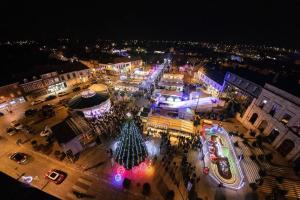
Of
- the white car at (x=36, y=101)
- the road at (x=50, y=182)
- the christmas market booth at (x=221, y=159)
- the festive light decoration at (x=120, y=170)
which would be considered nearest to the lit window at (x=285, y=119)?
the christmas market booth at (x=221, y=159)

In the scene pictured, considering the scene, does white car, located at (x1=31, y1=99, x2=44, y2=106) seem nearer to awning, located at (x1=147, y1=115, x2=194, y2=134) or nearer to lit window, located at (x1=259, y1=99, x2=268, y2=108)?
awning, located at (x1=147, y1=115, x2=194, y2=134)

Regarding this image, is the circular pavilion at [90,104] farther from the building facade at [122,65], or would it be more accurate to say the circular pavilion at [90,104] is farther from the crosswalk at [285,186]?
the crosswalk at [285,186]

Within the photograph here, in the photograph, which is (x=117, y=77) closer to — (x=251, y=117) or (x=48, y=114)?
(x=48, y=114)

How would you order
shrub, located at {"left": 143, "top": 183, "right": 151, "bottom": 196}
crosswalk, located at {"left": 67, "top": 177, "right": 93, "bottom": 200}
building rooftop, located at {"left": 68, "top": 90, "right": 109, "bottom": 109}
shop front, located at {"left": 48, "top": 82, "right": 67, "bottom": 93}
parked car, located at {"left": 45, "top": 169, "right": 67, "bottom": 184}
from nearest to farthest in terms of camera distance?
crosswalk, located at {"left": 67, "top": 177, "right": 93, "bottom": 200}, shrub, located at {"left": 143, "top": 183, "right": 151, "bottom": 196}, parked car, located at {"left": 45, "top": 169, "right": 67, "bottom": 184}, building rooftop, located at {"left": 68, "top": 90, "right": 109, "bottom": 109}, shop front, located at {"left": 48, "top": 82, "right": 67, "bottom": 93}

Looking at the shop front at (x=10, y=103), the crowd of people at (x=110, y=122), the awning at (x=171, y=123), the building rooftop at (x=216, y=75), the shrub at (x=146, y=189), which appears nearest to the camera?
the shrub at (x=146, y=189)

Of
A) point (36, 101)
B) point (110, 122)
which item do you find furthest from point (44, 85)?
point (110, 122)

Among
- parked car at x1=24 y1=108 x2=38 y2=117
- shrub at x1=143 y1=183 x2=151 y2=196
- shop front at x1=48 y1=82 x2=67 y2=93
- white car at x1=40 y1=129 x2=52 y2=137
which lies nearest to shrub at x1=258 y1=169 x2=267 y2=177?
shrub at x1=143 y1=183 x2=151 y2=196
